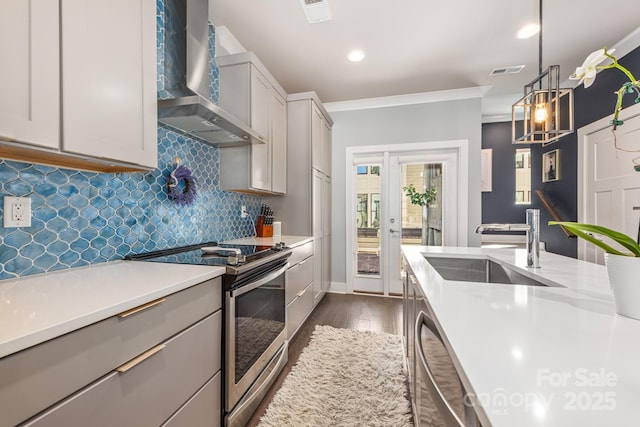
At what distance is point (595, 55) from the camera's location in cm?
88

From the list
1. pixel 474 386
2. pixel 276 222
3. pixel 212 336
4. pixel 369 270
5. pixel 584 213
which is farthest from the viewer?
pixel 369 270

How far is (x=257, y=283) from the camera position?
1.65 metres

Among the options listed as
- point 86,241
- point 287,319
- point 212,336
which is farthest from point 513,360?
point 287,319

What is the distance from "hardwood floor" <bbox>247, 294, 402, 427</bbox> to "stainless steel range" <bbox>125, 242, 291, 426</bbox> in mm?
295

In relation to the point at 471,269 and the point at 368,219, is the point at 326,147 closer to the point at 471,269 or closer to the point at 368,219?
the point at 368,219

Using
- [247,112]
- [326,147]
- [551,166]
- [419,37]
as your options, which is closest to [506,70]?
[419,37]

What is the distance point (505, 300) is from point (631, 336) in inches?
11.0

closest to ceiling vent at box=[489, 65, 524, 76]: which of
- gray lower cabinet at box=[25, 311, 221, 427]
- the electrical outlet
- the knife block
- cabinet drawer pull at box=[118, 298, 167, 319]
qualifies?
the knife block

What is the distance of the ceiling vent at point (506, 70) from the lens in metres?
3.12

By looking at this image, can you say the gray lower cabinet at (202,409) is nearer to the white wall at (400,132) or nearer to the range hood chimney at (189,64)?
the range hood chimney at (189,64)

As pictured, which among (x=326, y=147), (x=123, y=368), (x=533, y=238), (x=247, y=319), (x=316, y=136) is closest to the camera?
(x=123, y=368)

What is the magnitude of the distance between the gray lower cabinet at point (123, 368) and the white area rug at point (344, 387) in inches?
21.2

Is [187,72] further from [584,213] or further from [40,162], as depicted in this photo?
[584,213]

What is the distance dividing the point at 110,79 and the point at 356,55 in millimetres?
2390
